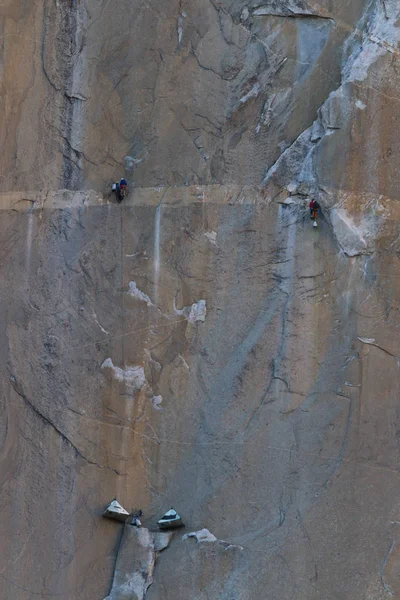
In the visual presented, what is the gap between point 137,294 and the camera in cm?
1110

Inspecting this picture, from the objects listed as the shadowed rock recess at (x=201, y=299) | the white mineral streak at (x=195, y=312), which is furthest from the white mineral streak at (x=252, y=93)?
the white mineral streak at (x=195, y=312)

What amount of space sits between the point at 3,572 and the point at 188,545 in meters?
2.15

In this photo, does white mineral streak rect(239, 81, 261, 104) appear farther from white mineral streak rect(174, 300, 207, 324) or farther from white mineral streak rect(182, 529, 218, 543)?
white mineral streak rect(182, 529, 218, 543)

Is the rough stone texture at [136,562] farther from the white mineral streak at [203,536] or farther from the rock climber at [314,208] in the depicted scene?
the rock climber at [314,208]

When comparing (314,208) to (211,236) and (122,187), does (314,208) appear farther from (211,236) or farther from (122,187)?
(122,187)

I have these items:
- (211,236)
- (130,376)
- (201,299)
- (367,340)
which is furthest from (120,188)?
(367,340)

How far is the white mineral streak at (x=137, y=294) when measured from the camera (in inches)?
436

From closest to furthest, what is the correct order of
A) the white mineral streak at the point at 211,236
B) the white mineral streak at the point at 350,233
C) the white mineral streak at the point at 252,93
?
the white mineral streak at the point at 350,233 < the white mineral streak at the point at 211,236 < the white mineral streak at the point at 252,93

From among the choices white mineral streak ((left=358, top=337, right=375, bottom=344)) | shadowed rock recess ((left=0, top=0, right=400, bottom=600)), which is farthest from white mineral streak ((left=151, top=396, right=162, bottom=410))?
white mineral streak ((left=358, top=337, right=375, bottom=344))

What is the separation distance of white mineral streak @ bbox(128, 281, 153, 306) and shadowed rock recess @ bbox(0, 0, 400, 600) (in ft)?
0.12

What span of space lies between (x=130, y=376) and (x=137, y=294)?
0.96 metres

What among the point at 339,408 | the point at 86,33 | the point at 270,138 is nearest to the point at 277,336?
the point at 339,408

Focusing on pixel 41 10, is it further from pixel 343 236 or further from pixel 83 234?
pixel 343 236

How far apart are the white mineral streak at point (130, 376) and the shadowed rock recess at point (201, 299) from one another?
0.7 inches
